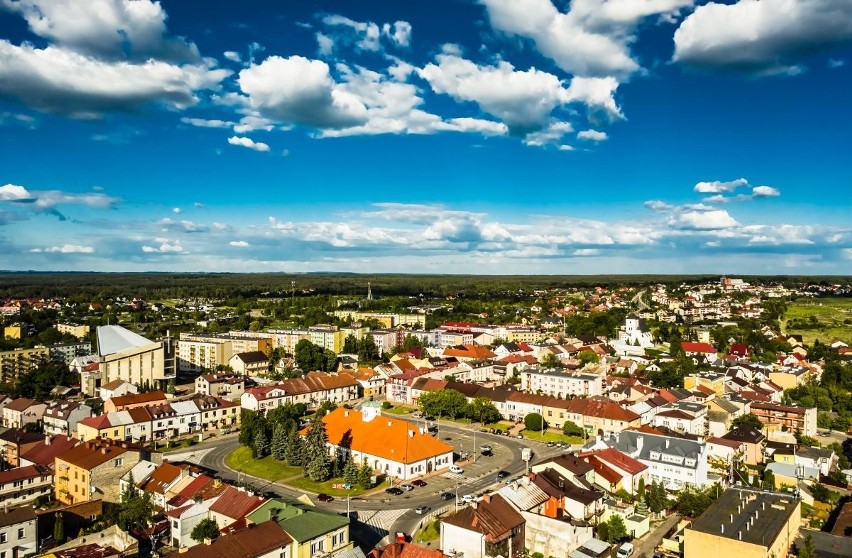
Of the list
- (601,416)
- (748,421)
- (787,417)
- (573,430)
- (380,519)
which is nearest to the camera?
(380,519)

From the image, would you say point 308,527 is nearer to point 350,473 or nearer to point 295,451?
point 350,473

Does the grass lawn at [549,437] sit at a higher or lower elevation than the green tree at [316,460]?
lower

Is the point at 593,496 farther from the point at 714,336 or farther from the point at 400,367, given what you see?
the point at 714,336

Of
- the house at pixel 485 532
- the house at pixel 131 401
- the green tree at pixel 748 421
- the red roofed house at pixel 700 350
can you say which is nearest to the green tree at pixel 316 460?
the house at pixel 485 532

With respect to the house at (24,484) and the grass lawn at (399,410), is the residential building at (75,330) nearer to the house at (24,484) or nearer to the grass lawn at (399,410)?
the grass lawn at (399,410)

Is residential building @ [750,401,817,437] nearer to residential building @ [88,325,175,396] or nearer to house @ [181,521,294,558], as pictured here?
house @ [181,521,294,558]

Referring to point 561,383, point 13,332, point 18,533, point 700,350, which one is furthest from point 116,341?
point 700,350
